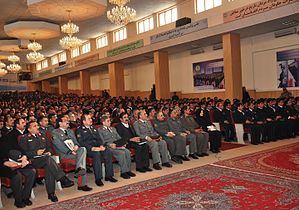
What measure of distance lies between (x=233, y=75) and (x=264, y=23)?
2.72 m

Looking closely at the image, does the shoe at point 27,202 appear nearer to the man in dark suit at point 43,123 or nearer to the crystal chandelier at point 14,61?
the man in dark suit at point 43,123

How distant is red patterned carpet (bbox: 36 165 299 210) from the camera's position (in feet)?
14.2

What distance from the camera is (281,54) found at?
15031 mm

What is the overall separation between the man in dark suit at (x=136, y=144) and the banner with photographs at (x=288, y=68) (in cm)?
1048

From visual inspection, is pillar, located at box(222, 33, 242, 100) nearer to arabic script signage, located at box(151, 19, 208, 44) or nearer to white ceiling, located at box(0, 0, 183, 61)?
arabic script signage, located at box(151, 19, 208, 44)

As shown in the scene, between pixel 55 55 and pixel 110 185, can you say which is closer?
pixel 110 185

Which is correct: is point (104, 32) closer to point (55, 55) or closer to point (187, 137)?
point (55, 55)

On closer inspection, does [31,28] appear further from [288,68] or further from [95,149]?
[95,149]

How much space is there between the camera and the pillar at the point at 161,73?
746 inches

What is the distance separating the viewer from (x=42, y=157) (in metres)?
5.34

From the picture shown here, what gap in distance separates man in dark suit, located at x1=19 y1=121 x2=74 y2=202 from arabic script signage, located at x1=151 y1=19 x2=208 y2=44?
38.1ft

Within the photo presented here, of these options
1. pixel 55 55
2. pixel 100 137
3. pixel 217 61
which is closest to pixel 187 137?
pixel 100 137

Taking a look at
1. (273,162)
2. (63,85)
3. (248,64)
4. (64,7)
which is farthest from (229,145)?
(63,85)

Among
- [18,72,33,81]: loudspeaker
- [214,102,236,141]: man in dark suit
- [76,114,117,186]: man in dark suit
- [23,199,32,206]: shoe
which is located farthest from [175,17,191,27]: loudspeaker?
[18,72,33,81]: loudspeaker
